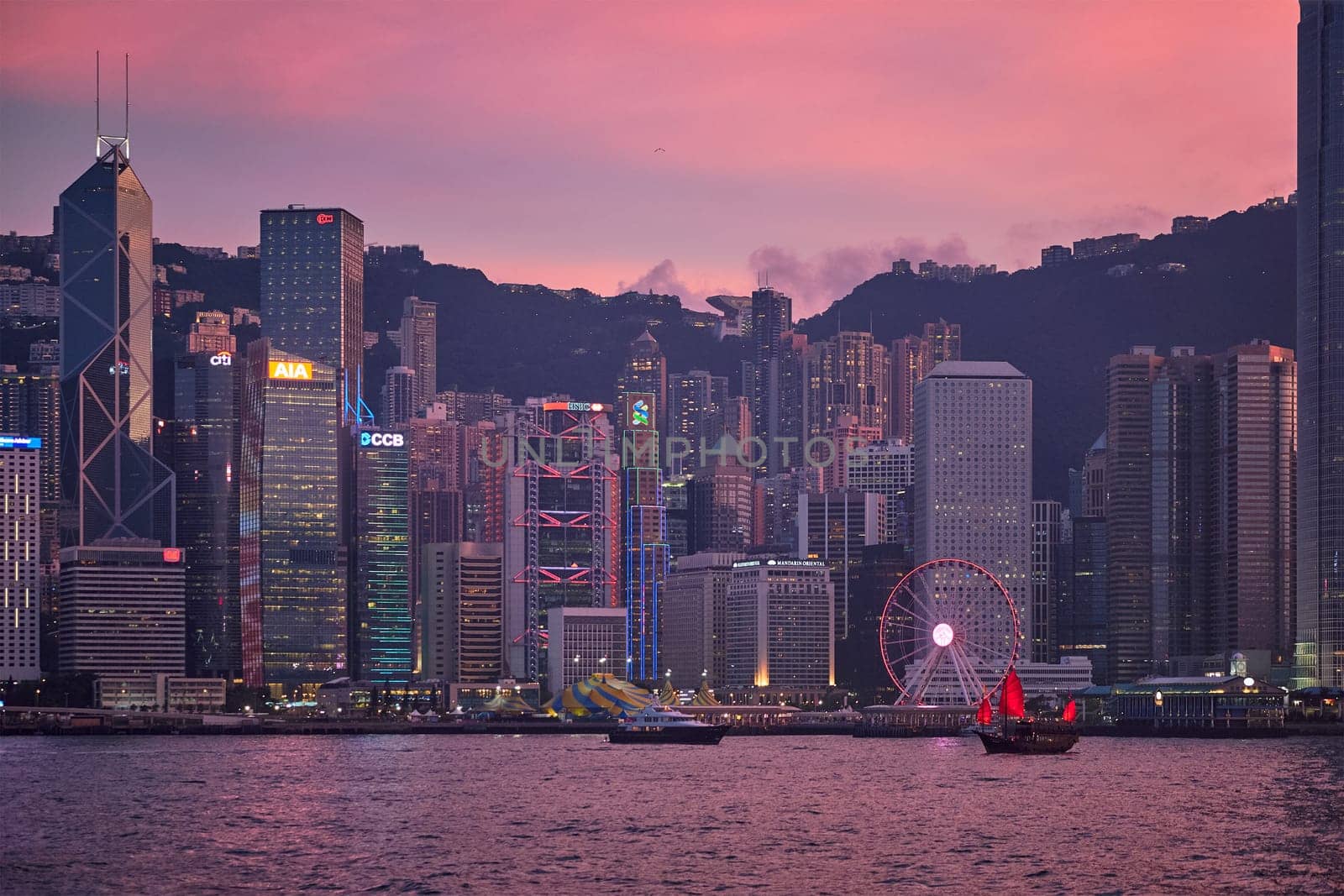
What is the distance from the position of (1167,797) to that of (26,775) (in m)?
82.4

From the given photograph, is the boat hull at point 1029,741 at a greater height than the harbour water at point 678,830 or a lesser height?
lesser

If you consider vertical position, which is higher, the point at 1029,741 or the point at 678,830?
the point at 678,830

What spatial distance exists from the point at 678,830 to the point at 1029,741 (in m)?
87.1

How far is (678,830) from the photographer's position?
115688mm

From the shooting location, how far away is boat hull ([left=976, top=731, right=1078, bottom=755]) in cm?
19700

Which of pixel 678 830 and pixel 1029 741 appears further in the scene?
pixel 1029 741

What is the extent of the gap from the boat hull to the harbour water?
19627 mm

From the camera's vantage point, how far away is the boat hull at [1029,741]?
19700 centimetres

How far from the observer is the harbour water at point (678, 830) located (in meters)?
94.6

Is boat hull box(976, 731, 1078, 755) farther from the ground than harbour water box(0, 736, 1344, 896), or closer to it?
closer to it

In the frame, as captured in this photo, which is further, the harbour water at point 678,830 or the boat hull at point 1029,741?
the boat hull at point 1029,741

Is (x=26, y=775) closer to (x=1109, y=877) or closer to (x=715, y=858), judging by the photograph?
(x=715, y=858)

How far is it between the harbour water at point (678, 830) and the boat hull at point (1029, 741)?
64.4 feet

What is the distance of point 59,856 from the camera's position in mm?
103750
